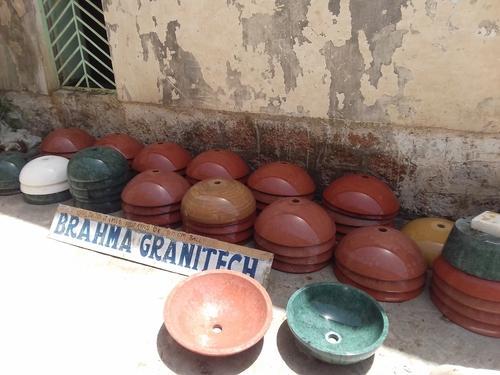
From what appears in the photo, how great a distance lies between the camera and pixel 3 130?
445 cm

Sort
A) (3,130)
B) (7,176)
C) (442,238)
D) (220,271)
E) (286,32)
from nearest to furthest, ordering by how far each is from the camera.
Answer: (220,271), (442,238), (286,32), (7,176), (3,130)

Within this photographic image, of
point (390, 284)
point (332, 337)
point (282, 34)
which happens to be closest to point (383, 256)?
point (390, 284)

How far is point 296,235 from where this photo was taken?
7.82 ft

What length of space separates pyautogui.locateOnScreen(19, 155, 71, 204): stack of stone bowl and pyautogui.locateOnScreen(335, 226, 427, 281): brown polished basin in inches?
101

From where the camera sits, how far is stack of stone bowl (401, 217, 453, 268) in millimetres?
2471

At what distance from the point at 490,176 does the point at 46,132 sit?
4582mm

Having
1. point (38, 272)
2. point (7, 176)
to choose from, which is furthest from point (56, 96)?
point (38, 272)

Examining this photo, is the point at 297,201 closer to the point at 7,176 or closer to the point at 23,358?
the point at 23,358

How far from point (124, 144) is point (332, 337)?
2.55m

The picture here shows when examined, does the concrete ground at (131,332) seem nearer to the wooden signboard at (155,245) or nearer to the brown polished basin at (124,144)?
the wooden signboard at (155,245)

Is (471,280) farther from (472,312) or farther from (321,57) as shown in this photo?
(321,57)

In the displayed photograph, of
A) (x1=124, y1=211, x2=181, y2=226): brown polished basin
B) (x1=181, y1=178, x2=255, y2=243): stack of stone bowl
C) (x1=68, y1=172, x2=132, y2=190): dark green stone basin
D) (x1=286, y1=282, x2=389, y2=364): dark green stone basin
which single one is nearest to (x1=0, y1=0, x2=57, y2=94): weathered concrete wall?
(x1=68, y1=172, x2=132, y2=190): dark green stone basin

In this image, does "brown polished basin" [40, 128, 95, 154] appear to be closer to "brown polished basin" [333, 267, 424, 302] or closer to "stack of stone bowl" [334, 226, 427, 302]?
"stack of stone bowl" [334, 226, 427, 302]

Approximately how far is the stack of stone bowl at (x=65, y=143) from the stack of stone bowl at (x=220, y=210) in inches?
64.6
